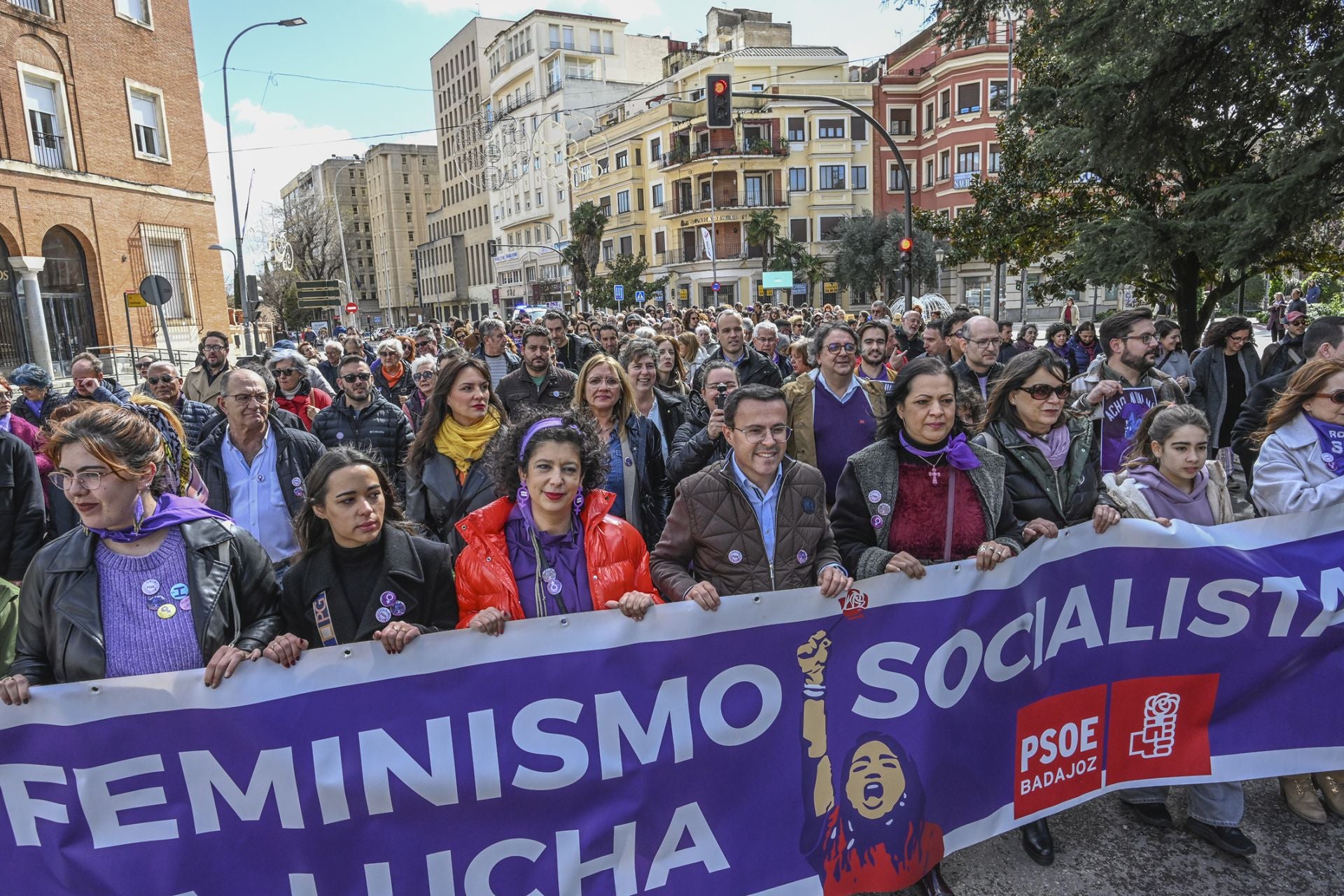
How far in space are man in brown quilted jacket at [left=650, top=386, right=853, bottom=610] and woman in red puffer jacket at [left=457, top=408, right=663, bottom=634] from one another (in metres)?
0.21

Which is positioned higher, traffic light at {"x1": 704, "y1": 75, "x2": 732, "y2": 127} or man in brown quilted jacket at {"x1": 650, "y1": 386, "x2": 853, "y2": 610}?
traffic light at {"x1": 704, "y1": 75, "x2": 732, "y2": 127}

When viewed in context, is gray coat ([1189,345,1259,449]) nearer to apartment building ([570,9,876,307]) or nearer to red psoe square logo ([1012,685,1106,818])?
red psoe square logo ([1012,685,1106,818])

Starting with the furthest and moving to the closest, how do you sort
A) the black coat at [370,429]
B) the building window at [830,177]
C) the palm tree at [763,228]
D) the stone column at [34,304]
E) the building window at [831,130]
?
the building window at [830,177]
the building window at [831,130]
the palm tree at [763,228]
the stone column at [34,304]
the black coat at [370,429]

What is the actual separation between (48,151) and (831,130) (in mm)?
43475

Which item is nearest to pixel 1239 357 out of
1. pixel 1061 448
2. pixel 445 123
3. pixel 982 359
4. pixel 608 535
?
pixel 982 359

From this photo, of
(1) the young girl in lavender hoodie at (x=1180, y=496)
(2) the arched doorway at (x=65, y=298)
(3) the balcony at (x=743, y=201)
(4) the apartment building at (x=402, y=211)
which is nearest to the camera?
(1) the young girl in lavender hoodie at (x=1180, y=496)

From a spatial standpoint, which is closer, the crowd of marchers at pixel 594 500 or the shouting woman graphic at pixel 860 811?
the crowd of marchers at pixel 594 500

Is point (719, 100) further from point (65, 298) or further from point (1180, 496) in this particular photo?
point (65, 298)

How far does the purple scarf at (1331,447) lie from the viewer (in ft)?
11.7

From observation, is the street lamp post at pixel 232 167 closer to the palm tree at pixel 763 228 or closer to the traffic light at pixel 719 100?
the traffic light at pixel 719 100

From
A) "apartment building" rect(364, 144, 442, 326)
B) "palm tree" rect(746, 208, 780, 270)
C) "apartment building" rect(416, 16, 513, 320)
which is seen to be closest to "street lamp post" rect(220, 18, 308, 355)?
"palm tree" rect(746, 208, 780, 270)

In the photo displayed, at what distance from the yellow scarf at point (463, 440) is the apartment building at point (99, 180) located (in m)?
18.8

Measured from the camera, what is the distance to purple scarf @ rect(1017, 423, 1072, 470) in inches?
140

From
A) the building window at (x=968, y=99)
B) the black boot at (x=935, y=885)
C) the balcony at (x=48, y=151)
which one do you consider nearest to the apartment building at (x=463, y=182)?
the building window at (x=968, y=99)
